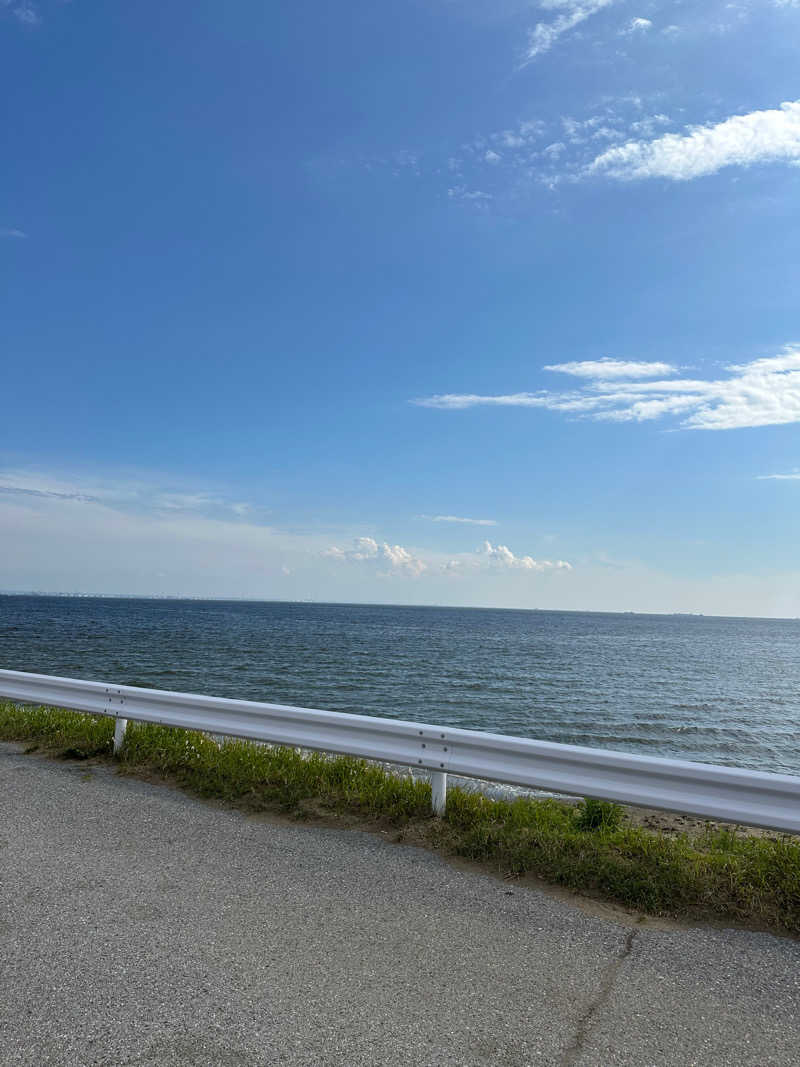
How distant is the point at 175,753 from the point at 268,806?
1.50 m

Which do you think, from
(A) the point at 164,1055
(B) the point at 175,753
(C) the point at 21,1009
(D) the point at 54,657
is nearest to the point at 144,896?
(C) the point at 21,1009

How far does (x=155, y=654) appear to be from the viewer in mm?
38062

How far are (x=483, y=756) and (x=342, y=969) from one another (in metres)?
2.10

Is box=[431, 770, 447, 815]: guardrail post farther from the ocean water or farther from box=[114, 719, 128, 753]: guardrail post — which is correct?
the ocean water

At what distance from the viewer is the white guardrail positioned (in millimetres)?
4254

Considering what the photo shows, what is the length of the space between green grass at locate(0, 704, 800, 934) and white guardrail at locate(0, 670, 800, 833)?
32 cm

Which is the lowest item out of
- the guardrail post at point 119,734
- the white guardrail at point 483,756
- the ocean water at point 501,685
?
the ocean water at point 501,685

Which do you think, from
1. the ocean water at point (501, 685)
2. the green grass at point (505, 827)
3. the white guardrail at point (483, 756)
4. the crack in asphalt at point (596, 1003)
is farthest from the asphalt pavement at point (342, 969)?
the ocean water at point (501, 685)

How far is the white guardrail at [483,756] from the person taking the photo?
4254mm

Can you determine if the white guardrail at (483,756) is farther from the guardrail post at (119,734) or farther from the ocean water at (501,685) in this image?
the ocean water at (501,685)

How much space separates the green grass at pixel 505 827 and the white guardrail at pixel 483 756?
0.32m

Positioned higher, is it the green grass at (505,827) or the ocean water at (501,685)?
the green grass at (505,827)

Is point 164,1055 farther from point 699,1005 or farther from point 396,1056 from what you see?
point 699,1005

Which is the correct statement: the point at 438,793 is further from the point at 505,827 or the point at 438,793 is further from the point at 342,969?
the point at 342,969
